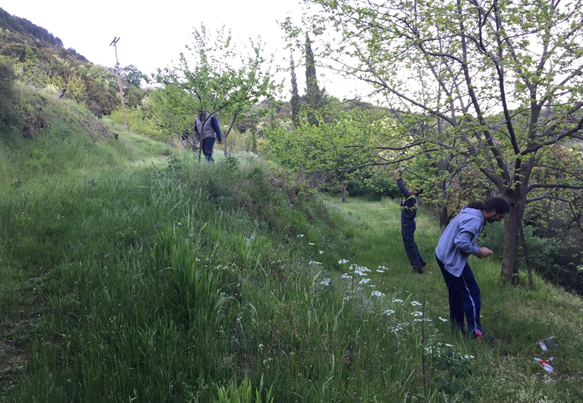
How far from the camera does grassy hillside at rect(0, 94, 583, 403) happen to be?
1.90 m

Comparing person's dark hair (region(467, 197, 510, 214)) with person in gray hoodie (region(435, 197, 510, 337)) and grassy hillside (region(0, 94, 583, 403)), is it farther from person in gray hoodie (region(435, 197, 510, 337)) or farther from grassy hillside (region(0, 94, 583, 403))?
grassy hillside (region(0, 94, 583, 403))

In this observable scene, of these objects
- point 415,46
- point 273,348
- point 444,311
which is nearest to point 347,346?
point 273,348

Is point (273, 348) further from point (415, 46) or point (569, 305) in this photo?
point (569, 305)

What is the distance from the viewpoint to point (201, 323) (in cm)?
224

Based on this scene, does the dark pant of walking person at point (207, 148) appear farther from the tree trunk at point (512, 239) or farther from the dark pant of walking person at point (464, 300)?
the tree trunk at point (512, 239)

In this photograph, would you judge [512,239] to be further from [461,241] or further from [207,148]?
[207,148]

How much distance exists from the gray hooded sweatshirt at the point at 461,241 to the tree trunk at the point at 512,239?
2.10m

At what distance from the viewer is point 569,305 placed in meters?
5.10

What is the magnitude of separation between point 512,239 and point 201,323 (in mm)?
5517

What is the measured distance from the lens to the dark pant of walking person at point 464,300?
364 centimetres

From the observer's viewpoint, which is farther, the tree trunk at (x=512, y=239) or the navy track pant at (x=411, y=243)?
the navy track pant at (x=411, y=243)

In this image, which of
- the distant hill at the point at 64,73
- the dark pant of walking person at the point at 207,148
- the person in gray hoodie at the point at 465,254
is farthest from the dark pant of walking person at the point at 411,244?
the distant hill at the point at 64,73

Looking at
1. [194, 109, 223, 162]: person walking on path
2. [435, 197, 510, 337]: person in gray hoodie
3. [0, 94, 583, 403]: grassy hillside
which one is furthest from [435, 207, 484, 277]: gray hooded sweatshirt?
[194, 109, 223, 162]: person walking on path

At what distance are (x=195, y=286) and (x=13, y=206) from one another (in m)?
3.07
